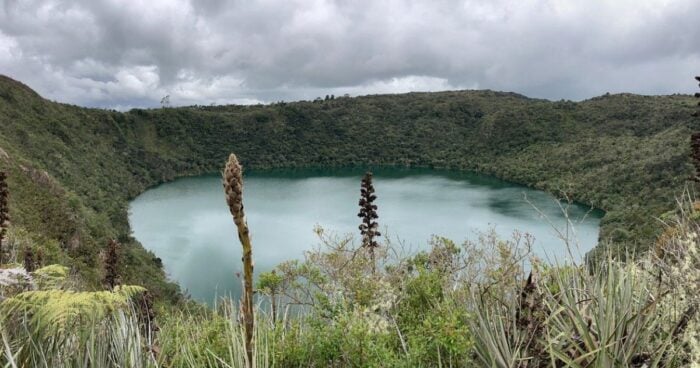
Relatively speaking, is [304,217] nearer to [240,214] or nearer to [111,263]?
[111,263]

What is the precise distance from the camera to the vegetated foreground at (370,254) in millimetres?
3123

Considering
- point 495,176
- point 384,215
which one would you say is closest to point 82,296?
point 384,215

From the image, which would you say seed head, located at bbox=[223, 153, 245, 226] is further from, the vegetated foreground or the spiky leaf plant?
the spiky leaf plant

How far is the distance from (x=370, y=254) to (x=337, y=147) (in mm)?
96244

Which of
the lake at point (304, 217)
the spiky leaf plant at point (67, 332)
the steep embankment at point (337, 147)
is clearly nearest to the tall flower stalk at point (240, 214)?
the spiky leaf plant at point (67, 332)

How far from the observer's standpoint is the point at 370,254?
Result: 31.5ft

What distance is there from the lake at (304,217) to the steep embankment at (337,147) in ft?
8.96

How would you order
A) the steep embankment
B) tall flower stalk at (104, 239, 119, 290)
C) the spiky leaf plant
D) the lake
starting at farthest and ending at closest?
1. the lake
2. the steep embankment
3. tall flower stalk at (104, 239, 119, 290)
4. the spiky leaf plant

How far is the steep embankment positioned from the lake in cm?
273

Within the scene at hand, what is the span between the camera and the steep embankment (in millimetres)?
30219

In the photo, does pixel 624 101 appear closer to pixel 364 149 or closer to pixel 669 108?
pixel 669 108

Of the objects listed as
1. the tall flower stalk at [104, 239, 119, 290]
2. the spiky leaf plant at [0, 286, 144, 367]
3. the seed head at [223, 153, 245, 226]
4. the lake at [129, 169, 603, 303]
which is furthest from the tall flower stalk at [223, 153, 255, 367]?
the lake at [129, 169, 603, 303]

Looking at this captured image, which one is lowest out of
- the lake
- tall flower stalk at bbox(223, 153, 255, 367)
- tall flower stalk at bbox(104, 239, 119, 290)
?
the lake

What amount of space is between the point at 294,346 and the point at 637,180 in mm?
55415
